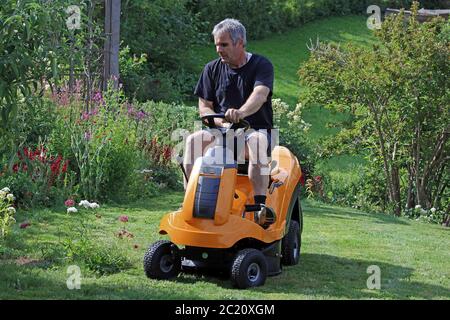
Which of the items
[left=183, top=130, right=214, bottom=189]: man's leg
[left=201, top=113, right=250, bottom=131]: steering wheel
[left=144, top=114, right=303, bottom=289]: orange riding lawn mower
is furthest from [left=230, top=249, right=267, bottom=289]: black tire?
[left=201, top=113, right=250, bottom=131]: steering wheel

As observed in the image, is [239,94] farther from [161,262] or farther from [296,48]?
[296,48]

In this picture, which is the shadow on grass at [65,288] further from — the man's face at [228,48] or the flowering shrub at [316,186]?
the flowering shrub at [316,186]

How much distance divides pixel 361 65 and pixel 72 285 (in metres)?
6.89

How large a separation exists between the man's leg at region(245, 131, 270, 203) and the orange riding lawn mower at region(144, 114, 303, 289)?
0.09 m

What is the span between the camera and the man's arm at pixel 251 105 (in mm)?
6094

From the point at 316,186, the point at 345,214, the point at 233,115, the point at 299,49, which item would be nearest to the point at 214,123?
the point at 233,115

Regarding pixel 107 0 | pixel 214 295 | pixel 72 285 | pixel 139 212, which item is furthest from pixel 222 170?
pixel 107 0

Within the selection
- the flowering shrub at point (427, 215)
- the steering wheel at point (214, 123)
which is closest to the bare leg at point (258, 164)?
the steering wheel at point (214, 123)

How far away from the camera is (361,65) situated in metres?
11.9

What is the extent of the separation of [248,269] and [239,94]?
1263mm

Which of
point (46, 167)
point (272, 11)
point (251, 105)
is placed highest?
point (272, 11)

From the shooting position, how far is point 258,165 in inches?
243
